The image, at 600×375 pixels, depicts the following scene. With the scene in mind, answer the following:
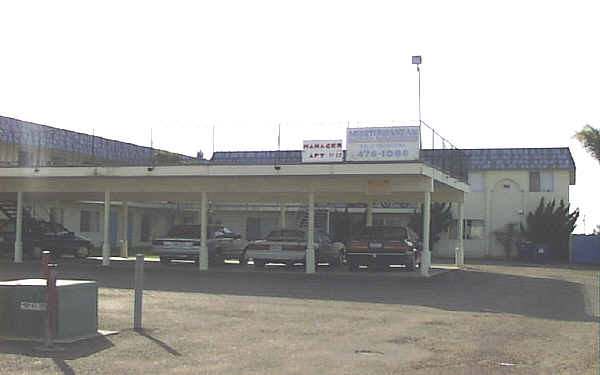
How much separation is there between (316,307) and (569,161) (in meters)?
31.3

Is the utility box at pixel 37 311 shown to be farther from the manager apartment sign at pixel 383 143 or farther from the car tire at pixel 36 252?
the car tire at pixel 36 252

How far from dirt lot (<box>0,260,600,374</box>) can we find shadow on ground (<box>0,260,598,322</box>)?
0.16 ft

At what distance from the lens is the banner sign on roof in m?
22.9

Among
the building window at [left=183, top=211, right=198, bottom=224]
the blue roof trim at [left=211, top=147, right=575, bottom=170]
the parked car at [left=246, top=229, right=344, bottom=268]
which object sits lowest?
the parked car at [left=246, top=229, right=344, bottom=268]

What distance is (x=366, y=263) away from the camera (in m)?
23.7

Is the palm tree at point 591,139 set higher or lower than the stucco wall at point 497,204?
higher

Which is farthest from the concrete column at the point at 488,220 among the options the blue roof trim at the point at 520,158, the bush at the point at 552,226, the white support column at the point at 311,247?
the white support column at the point at 311,247

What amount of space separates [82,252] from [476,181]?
74.9 feet

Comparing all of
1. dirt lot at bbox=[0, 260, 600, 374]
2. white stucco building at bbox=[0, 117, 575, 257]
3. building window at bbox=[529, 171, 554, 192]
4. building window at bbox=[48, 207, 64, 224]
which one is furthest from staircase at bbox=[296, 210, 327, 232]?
dirt lot at bbox=[0, 260, 600, 374]

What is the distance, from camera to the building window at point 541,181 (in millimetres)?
42703

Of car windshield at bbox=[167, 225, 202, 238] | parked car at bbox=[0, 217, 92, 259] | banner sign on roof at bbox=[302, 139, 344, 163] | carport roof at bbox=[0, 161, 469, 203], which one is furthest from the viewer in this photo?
parked car at bbox=[0, 217, 92, 259]

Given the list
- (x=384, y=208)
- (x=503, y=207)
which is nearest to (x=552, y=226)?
(x=503, y=207)

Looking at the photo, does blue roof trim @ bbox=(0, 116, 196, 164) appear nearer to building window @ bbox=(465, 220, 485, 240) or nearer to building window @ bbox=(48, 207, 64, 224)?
building window @ bbox=(48, 207, 64, 224)

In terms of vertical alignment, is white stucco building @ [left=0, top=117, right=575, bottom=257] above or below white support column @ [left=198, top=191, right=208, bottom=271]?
above
